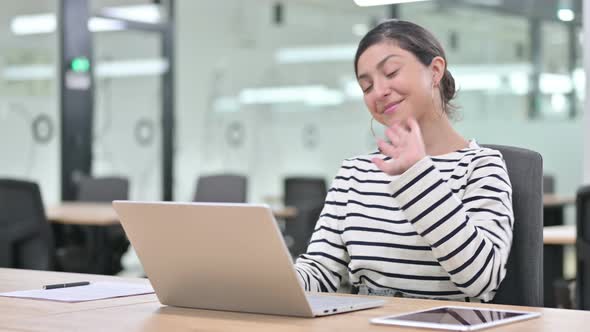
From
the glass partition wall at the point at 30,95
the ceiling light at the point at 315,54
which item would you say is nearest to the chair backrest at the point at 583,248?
the glass partition wall at the point at 30,95

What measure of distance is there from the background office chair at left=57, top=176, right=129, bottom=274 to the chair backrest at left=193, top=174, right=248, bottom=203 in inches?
22.4

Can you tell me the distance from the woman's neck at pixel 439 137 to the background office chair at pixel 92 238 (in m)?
4.09

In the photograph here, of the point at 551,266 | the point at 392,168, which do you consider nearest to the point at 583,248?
the point at 392,168

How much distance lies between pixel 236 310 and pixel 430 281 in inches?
20.8

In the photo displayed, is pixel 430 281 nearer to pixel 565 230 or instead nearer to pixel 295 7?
pixel 565 230

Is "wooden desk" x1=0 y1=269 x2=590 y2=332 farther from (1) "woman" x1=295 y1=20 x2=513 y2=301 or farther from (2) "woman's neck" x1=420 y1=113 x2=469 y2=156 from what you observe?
(2) "woman's neck" x1=420 y1=113 x2=469 y2=156

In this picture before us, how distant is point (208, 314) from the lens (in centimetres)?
163

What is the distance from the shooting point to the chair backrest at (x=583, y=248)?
7.41ft

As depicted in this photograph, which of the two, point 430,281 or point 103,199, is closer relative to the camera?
point 430,281

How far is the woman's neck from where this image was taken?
210cm

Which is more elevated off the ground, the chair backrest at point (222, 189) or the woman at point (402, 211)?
the woman at point (402, 211)

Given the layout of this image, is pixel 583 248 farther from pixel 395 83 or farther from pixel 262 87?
pixel 262 87

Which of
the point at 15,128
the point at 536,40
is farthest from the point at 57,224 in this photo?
the point at 536,40

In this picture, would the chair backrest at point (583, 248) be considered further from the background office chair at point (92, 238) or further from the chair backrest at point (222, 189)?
the background office chair at point (92, 238)
